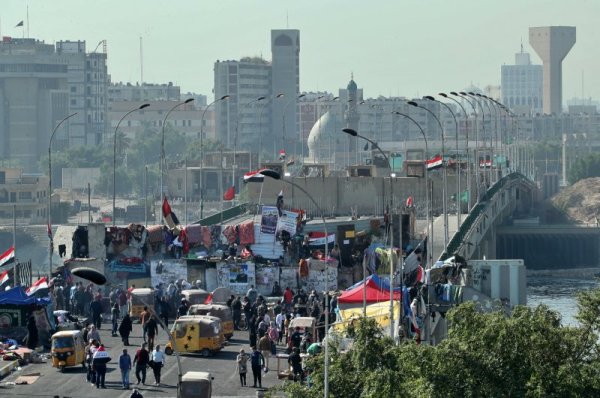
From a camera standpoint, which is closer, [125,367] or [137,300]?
[125,367]

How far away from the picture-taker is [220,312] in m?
47.8

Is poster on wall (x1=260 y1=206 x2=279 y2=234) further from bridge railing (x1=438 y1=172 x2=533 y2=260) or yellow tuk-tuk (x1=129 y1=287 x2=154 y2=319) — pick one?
yellow tuk-tuk (x1=129 y1=287 x2=154 y2=319)

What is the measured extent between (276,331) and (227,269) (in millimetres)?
11234

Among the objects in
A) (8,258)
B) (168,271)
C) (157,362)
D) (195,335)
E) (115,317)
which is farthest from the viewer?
(168,271)

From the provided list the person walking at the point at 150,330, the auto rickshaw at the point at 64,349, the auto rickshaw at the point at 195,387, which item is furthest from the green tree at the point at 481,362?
the person walking at the point at 150,330

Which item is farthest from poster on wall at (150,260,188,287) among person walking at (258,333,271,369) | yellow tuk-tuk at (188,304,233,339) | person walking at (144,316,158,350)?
person walking at (258,333,271,369)

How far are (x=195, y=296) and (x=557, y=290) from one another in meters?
62.8

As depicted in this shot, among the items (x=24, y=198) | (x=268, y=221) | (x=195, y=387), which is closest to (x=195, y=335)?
(x=195, y=387)

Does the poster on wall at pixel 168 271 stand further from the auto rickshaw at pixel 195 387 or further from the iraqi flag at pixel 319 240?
the auto rickshaw at pixel 195 387

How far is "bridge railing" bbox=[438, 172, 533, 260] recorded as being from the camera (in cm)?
6705

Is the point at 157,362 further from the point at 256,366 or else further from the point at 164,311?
the point at 164,311

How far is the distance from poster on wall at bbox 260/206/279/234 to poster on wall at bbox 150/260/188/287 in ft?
12.5

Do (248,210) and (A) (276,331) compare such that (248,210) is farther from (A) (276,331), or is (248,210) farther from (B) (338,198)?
(A) (276,331)

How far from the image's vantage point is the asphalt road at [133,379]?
40438 mm
